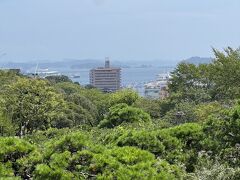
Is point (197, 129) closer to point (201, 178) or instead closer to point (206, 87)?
point (201, 178)

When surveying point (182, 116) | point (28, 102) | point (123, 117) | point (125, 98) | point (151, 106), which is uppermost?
point (123, 117)

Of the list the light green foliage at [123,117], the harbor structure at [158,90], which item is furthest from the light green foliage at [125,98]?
the light green foliage at [123,117]

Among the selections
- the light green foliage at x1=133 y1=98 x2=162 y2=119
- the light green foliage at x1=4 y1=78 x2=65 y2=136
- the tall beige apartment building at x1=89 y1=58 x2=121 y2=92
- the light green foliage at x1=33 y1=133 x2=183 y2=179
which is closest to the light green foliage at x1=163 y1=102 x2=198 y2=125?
the light green foliage at x1=4 y1=78 x2=65 y2=136

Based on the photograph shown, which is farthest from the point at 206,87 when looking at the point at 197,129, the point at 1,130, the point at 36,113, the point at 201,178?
the point at 201,178

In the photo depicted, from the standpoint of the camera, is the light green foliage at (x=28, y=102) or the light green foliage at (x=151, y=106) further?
the light green foliage at (x=151, y=106)

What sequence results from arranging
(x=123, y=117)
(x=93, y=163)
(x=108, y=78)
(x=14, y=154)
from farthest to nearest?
(x=108, y=78) → (x=123, y=117) → (x=14, y=154) → (x=93, y=163)

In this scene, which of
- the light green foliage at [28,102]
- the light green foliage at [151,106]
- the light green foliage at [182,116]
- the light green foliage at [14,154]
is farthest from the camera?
the light green foliage at [151,106]

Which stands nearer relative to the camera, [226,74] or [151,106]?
[226,74]

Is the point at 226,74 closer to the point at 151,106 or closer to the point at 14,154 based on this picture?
the point at 151,106

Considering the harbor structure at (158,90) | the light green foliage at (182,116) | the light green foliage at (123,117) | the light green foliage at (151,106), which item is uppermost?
the light green foliage at (123,117)

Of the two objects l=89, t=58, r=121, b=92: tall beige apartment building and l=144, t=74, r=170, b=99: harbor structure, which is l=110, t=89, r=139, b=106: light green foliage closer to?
l=144, t=74, r=170, b=99: harbor structure

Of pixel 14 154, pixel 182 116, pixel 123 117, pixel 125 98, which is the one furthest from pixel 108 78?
pixel 14 154

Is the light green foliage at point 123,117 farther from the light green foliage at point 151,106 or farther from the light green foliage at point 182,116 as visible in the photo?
the light green foliage at point 151,106

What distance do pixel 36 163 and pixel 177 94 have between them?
2484 cm
